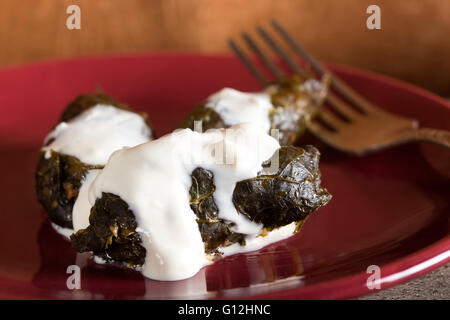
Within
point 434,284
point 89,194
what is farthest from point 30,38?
point 434,284

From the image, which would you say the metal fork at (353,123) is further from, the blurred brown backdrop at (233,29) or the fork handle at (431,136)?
the blurred brown backdrop at (233,29)

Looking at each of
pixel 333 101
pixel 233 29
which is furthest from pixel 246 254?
pixel 233 29

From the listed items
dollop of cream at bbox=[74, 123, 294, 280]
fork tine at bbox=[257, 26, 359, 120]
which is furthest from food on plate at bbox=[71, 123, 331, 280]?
fork tine at bbox=[257, 26, 359, 120]

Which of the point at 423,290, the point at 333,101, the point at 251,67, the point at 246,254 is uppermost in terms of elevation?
the point at 251,67

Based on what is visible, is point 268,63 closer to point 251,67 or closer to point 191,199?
point 251,67

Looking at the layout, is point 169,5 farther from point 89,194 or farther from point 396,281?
point 396,281

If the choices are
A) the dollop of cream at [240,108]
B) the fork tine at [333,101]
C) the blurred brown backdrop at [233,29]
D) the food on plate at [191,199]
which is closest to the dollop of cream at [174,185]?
the food on plate at [191,199]

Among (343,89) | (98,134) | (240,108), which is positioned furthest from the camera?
(343,89)
